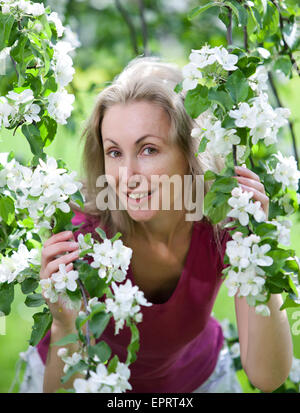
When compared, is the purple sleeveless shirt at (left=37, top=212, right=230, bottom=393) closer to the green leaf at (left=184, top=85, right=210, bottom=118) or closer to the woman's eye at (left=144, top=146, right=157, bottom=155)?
the woman's eye at (left=144, top=146, right=157, bottom=155)

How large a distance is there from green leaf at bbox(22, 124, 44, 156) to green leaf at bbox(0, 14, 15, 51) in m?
0.14

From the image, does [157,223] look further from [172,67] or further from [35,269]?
[35,269]

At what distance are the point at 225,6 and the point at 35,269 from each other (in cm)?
61

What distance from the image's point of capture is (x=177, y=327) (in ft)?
5.52

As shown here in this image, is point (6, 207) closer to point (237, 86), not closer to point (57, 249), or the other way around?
point (57, 249)

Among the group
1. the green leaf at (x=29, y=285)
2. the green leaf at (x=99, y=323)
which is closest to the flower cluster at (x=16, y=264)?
the green leaf at (x=29, y=285)

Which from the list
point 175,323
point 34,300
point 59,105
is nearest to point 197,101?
point 59,105

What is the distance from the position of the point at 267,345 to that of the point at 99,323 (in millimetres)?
527

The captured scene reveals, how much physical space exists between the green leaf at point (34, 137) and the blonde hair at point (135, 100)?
17.7 inches

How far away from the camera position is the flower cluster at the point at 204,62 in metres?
0.96

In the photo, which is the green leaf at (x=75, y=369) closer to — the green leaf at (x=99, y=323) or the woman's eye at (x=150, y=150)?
the green leaf at (x=99, y=323)

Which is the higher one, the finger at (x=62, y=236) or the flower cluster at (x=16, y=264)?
the finger at (x=62, y=236)

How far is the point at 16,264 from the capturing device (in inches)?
43.6
